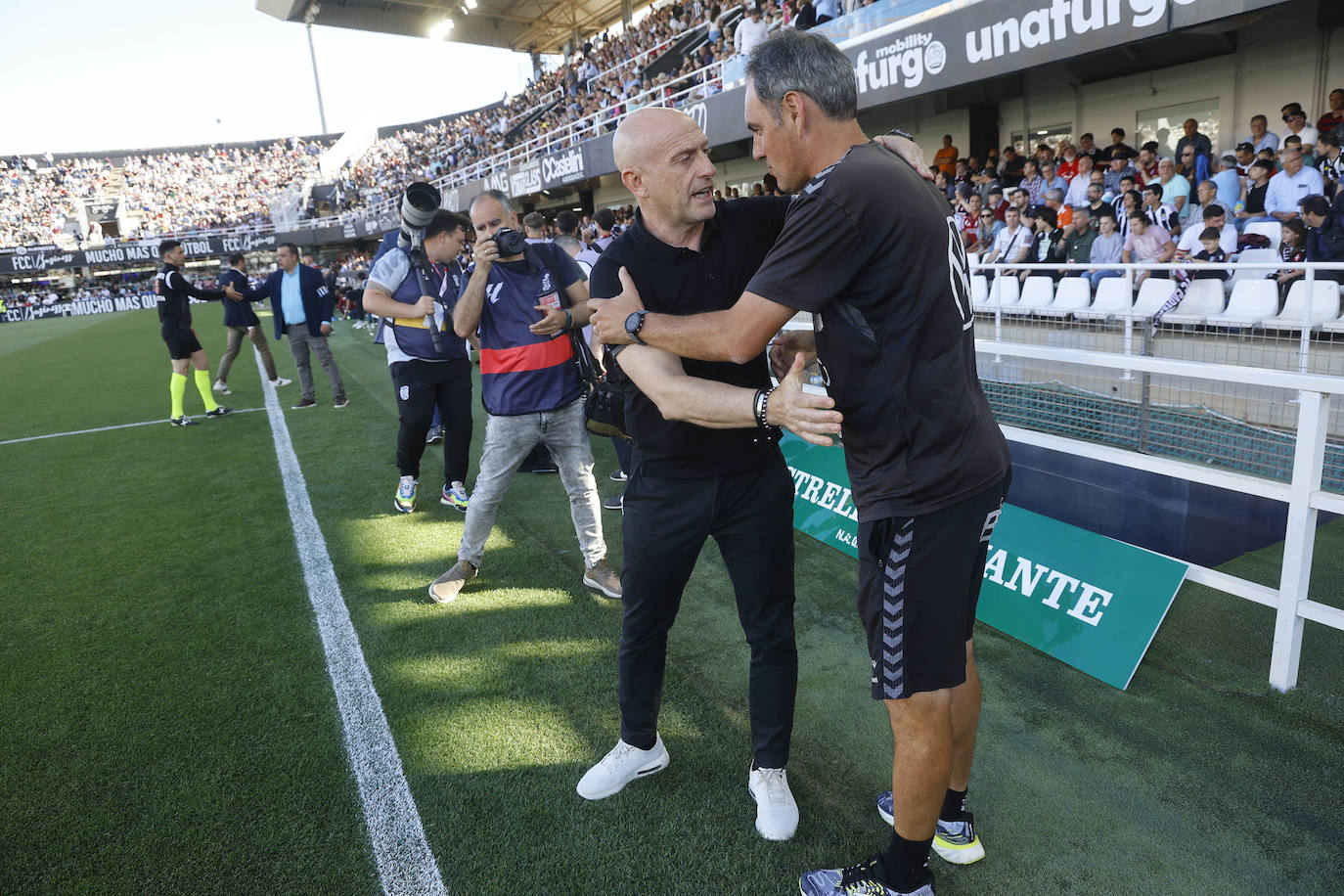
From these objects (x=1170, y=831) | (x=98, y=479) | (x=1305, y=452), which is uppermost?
(x=1305, y=452)

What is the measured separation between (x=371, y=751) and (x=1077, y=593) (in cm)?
278

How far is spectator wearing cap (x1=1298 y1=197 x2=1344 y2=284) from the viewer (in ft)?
22.1

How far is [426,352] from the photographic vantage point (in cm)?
529

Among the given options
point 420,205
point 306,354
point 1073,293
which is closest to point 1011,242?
point 1073,293

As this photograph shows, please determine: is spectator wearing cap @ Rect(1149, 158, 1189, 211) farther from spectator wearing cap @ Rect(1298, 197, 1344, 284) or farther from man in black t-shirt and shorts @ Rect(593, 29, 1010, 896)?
man in black t-shirt and shorts @ Rect(593, 29, 1010, 896)

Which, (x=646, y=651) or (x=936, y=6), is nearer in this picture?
(x=646, y=651)

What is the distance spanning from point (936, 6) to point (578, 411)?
955 cm

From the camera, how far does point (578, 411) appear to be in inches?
159

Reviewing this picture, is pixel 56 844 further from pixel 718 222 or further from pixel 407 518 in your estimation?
pixel 407 518

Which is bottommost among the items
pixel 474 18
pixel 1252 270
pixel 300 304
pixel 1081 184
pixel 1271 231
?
pixel 1252 270

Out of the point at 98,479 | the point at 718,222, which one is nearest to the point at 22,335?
the point at 98,479

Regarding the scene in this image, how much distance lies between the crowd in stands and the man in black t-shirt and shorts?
17.0ft

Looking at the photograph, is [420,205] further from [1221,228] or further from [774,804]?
[1221,228]

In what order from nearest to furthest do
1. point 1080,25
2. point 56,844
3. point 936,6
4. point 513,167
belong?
point 56,844
point 1080,25
point 936,6
point 513,167
